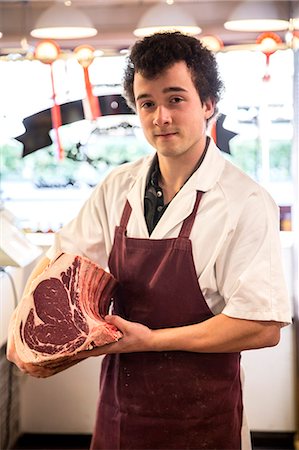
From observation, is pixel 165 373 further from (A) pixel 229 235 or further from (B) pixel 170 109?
(B) pixel 170 109

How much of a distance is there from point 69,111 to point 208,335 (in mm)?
772

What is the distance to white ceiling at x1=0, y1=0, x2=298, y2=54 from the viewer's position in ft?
4.83

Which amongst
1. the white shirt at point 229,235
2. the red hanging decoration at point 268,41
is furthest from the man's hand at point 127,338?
the red hanging decoration at point 268,41

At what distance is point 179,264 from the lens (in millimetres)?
1208

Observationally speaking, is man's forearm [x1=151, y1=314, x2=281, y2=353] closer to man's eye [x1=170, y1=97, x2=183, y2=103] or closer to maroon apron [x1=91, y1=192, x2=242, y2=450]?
maroon apron [x1=91, y1=192, x2=242, y2=450]

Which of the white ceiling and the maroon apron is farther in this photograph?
the white ceiling

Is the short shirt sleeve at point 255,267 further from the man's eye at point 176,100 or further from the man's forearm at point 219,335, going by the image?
the man's eye at point 176,100

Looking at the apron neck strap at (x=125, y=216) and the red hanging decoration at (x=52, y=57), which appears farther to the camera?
the red hanging decoration at (x=52, y=57)

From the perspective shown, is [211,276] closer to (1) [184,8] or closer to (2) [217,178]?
(2) [217,178]

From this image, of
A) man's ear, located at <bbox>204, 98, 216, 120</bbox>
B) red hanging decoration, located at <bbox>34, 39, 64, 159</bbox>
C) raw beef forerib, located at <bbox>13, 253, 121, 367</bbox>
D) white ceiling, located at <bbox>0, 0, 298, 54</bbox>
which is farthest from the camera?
red hanging decoration, located at <bbox>34, 39, 64, 159</bbox>

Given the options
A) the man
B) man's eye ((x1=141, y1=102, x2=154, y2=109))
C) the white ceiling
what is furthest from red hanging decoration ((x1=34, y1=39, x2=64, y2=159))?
man's eye ((x1=141, y1=102, x2=154, y2=109))

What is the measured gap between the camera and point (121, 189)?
1333 mm

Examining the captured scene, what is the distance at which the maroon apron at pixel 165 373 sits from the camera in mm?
1224

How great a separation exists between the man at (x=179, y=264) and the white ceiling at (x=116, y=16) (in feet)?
0.89
